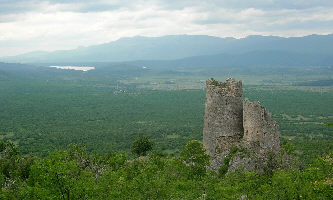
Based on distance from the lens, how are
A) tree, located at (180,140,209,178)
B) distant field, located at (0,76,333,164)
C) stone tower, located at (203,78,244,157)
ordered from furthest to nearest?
distant field, located at (0,76,333,164), stone tower, located at (203,78,244,157), tree, located at (180,140,209,178)

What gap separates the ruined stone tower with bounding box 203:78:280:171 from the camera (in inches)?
→ 895

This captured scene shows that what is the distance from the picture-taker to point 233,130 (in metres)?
24.3

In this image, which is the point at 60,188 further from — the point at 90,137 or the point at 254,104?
the point at 90,137

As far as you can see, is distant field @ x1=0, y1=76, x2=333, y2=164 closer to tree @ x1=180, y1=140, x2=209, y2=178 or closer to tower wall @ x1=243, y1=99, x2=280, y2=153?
tower wall @ x1=243, y1=99, x2=280, y2=153

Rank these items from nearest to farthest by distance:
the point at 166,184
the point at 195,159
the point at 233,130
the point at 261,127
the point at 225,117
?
the point at 166,184
the point at 261,127
the point at 195,159
the point at 225,117
the point at 233,130

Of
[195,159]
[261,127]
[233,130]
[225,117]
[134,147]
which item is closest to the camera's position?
[261,127]

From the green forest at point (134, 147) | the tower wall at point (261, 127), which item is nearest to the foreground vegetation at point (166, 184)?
the green forest at point (134, 147)

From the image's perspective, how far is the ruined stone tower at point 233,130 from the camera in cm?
2273

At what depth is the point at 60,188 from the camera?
15.7 meters

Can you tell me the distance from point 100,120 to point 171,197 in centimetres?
7616

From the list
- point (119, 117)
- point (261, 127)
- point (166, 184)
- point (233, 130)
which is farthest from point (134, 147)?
point (119, 117)

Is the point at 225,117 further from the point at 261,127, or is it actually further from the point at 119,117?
the point at 119,117

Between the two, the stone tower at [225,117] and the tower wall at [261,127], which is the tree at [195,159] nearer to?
the stone tower at [225,117]

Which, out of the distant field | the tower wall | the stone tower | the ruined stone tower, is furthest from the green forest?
the stone tower
